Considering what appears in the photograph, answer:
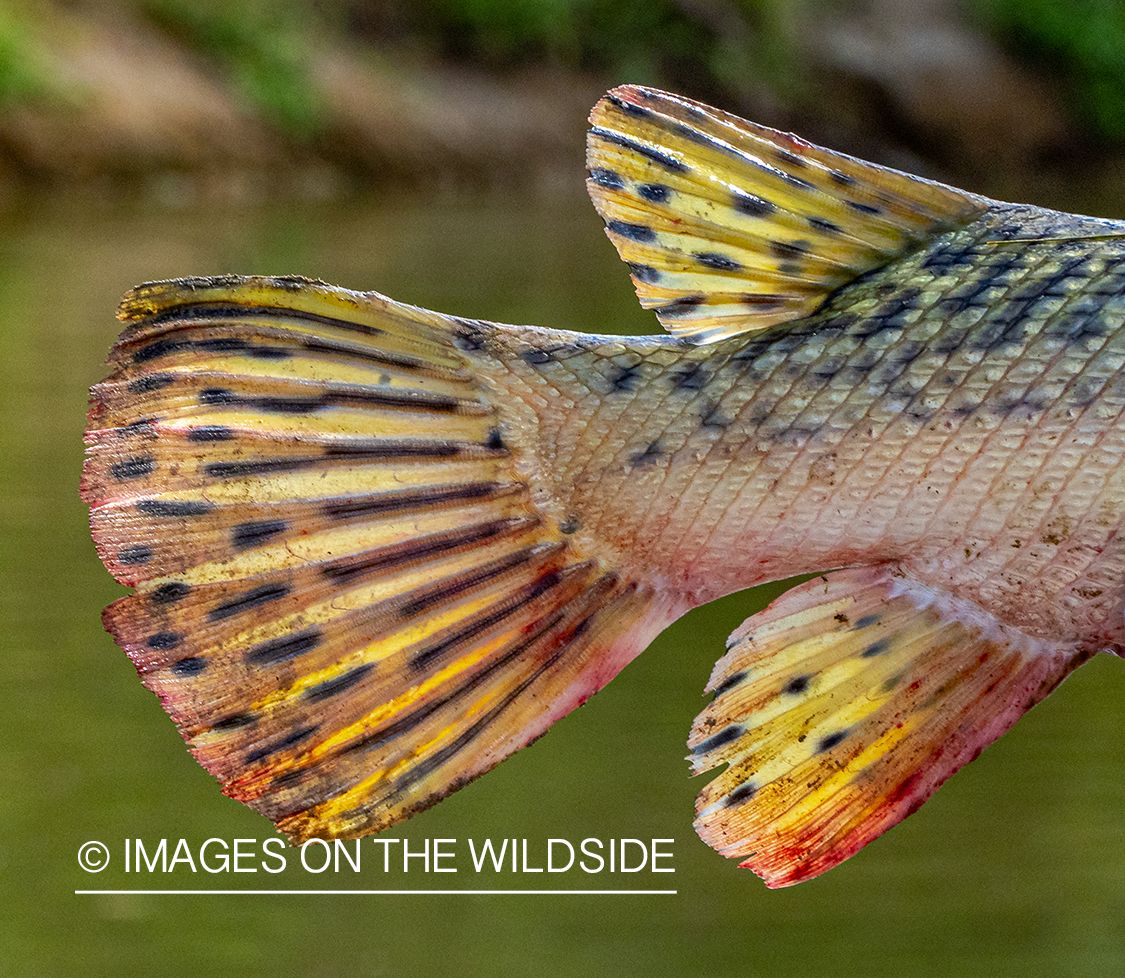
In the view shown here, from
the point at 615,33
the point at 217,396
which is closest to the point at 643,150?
the point at 217,396

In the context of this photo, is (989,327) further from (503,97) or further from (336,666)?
(503,97)

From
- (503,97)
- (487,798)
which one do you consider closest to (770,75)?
(503,97)

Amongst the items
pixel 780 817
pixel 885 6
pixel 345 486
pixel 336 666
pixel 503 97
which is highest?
pixel 885 6

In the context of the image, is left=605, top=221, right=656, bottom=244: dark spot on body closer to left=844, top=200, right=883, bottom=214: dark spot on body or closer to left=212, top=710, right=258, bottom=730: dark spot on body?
left=844, top=200, right=883, bottom=214: dark spot on body

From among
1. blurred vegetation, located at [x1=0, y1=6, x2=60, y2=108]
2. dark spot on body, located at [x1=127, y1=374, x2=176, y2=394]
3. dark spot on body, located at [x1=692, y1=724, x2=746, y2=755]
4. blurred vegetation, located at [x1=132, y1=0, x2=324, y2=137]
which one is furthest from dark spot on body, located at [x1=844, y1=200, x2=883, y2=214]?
blurred vegetation, located at [x1=132, y1=0, x2=324, y2=137]

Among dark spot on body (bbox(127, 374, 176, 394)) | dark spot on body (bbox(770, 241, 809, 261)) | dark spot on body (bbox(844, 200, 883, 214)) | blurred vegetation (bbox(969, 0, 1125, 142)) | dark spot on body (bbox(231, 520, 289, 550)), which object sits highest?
blurred vegetation (bbox(969, 0, 1125, 142))

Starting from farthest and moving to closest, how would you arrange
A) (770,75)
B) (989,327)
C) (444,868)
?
(770,75)
(444,868)
(989,327)

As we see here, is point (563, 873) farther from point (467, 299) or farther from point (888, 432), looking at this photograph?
point (467, 299)
